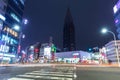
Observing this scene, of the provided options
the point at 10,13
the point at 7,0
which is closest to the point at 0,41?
the point at 10,13

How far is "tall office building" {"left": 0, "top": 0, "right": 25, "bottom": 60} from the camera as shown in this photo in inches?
2235

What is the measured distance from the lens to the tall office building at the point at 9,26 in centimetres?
5676

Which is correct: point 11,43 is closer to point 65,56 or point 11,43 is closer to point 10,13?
point 10,13

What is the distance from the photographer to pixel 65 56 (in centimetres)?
12562

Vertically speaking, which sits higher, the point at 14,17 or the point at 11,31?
the point at 14,17

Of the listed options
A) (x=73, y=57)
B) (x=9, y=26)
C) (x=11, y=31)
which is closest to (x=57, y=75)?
(x=9, y=26)

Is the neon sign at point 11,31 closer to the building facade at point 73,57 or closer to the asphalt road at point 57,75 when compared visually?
the asphalt road at point 57,75

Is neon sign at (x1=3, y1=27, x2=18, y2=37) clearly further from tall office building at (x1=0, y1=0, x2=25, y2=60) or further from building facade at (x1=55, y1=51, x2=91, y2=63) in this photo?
building facade at (x1=55, y1=51, x2=91, y2=63)

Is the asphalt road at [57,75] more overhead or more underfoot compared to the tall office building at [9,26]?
more underfoot

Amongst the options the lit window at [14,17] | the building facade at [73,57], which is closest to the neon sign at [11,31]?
the lit window at [14,17]

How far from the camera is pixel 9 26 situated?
63.8m

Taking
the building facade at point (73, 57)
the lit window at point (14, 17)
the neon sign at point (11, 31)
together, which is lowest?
the building facade at point (73, 57)

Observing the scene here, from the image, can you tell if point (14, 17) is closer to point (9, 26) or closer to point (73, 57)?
point (9, 26)

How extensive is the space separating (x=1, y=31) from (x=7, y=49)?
937cm
